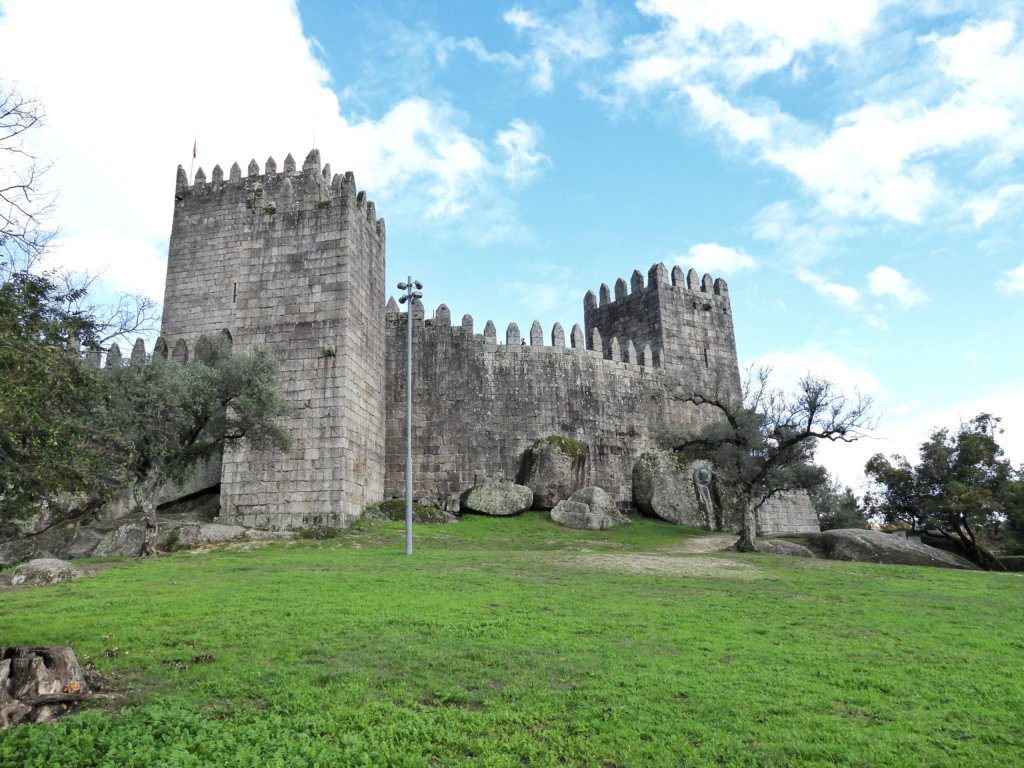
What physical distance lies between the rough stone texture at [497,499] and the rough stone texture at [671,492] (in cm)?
510

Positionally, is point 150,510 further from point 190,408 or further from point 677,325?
point 677,325

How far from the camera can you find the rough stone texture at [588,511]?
1045 inches

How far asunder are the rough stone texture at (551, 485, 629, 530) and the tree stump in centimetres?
1998

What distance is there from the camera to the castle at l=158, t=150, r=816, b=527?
23938 mm

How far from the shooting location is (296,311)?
83.1 ft

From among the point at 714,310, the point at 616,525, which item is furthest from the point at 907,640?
the point at 714,310

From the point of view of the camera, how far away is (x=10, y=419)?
7.34 metres

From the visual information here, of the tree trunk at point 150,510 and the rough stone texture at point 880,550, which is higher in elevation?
the tree trunk at point 150,510

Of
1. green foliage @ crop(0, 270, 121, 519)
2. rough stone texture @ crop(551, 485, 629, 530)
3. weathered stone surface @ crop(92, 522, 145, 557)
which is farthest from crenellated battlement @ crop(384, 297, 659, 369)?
green foliage @ crop(0, 270, 121, 519)

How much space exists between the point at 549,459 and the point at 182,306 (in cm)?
1405

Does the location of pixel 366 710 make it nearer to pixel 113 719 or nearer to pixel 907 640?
pixel 113 719

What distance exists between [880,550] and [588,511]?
30.3 ft

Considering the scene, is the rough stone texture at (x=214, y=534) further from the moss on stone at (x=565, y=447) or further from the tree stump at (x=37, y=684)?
the tree stump at (x=37, y=684)

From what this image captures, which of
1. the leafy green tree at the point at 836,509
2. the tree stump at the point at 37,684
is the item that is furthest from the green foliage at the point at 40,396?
the leafy green tree at the point at 836,509
